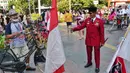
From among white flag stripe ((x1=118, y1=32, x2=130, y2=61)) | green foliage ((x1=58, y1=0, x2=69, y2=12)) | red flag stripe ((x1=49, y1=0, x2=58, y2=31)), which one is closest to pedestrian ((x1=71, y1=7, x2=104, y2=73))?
red flag stripe ((x1=49, y1=0, x2=58, y2=31))

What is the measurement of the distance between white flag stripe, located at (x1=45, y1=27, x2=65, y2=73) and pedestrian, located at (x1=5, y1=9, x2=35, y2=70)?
2348mm

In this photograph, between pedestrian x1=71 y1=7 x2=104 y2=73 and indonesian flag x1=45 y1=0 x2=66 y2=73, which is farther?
pedestrian x1=71 y1=7 x2=104 y2=73

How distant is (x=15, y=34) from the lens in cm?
668

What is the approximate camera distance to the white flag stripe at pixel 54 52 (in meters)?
4.48

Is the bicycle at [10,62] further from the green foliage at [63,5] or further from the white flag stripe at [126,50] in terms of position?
the green foliage at [63,5]

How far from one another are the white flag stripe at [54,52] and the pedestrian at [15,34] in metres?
2.35

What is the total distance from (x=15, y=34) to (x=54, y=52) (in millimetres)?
2415

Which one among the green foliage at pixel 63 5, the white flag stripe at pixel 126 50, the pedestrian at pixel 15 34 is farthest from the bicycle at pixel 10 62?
the green foliage at pixel 63 5

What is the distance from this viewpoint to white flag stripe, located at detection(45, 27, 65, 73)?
14.7 feet

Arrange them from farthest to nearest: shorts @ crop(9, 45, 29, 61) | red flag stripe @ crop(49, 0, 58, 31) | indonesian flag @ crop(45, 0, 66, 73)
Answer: shorts @ crop(9, 45, 29, 61) < indonesian flag @ crop(45, 0, 66, 73) < red flag stripe @ crop(49, 0, 58, 31)

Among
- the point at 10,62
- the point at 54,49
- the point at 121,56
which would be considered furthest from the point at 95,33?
the point at 121,56

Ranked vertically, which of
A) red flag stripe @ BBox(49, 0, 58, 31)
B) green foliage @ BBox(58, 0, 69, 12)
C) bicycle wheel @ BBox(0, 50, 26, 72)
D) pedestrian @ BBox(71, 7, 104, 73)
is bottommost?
green foliage @ BBox(58, 0, 69, 12)

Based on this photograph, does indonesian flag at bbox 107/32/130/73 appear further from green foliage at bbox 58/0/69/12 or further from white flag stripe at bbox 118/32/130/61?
Answer: green foliage at bbox 58/0/69/12

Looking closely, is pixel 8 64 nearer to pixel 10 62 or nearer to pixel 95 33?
pixel 10 62
